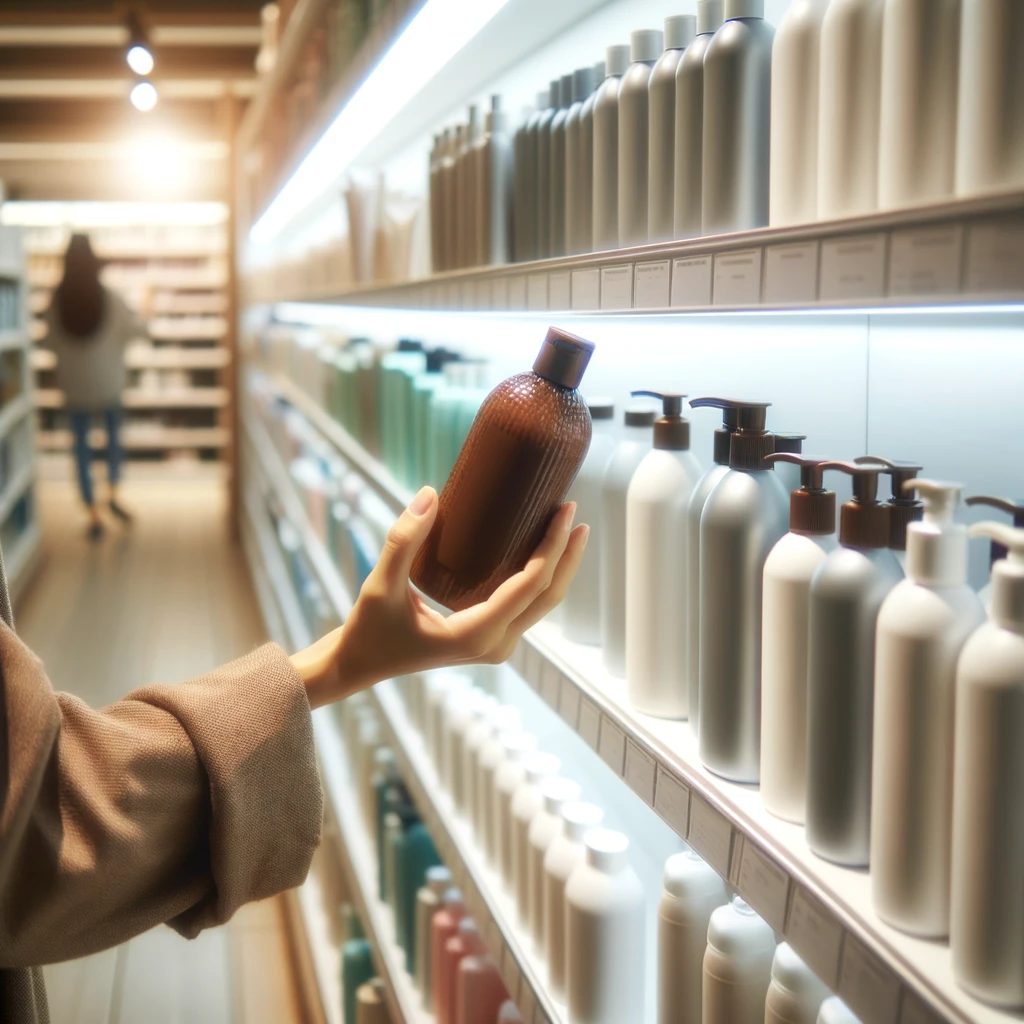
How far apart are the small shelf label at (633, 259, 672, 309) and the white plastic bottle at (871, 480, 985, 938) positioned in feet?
0.98

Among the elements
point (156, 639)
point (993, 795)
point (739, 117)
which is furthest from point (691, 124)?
point (156, 639)

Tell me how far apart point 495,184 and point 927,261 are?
3.20ft

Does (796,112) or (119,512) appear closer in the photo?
(796,112)

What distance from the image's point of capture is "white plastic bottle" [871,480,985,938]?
64cm

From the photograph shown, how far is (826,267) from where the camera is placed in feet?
2.18

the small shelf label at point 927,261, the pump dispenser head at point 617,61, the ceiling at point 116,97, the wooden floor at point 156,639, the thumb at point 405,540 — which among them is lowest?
the wooden floor at point 156,639

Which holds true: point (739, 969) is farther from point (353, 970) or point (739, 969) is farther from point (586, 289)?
point (353, 970)

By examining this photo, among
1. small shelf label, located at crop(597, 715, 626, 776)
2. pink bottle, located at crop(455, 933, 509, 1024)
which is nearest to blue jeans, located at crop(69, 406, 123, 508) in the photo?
pink bottle, located at crop(455, 933, 509, 1024)

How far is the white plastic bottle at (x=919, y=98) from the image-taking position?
0.66 metres

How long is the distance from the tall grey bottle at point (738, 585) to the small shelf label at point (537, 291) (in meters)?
0.33

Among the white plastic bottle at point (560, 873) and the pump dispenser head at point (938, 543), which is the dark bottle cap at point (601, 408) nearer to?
the white plastic bottle at point (560, 873)

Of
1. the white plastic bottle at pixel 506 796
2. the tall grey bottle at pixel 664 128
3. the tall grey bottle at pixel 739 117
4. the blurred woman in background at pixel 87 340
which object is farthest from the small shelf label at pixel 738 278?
the blurred woman in background at pixel 87 340

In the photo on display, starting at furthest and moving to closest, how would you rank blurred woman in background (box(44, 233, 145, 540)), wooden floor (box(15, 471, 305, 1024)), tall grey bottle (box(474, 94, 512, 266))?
blurred woman in background (box(44, 233, 145, 540)) → wooden floor (box(15, 471, 305, 1024)) → tall grey bottle (box(474, 94, 512, 266))

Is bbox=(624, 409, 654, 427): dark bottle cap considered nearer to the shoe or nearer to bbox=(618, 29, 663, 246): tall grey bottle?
bbox=(618, 29, 663, 246): tall grey bottle
